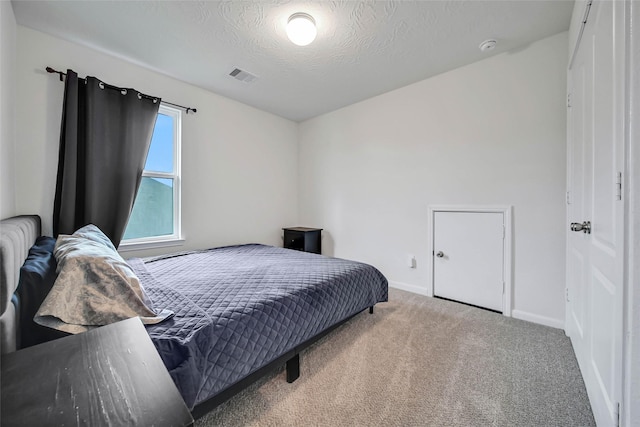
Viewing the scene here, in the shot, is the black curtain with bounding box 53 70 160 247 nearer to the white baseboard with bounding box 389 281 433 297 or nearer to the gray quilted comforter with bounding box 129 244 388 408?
the gray quilted comforter with bounding box 129 244 388 408

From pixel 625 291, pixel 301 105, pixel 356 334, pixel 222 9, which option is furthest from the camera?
pixel 301 105

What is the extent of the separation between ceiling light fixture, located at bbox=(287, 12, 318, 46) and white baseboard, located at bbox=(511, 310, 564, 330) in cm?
298

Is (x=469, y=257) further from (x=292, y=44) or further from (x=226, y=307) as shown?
(x=292, y=44)

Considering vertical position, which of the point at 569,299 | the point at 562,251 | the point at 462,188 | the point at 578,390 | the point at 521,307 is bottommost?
the point at 578,390

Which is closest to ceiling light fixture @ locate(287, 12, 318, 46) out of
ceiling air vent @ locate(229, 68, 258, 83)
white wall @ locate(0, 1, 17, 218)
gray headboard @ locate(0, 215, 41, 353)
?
ceiling air vent @ locate(229, 68, 258, 83)

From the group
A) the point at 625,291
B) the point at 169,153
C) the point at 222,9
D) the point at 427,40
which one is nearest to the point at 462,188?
the point at 427,40

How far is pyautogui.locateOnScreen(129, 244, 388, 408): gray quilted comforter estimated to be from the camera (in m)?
1.06

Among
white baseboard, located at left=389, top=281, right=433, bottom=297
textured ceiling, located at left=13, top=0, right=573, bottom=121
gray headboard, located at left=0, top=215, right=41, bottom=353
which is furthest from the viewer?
white baseboard, located at left=389, top=281, right=433, bottom=297

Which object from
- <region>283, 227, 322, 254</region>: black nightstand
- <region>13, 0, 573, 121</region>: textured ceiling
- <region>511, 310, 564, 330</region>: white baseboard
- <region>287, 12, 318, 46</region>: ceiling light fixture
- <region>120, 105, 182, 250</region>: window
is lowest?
<region>511, 310, 564, 330</region>: white baseboard

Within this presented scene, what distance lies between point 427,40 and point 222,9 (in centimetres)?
167

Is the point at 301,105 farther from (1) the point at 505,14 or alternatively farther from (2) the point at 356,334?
(2) the point at 356,334

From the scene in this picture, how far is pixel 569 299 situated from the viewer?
187 cm

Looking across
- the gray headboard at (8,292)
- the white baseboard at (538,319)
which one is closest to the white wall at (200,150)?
the gray headboard at (8,292)

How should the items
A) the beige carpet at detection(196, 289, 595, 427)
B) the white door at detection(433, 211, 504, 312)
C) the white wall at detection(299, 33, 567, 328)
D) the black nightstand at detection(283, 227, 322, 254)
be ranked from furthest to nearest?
the black nightstand at detection(283, 227, 322, 254)
the white door at detection(433, 211, 504, 312)
the white wall at detection(299, 33, 567, 328)
the beige carpet at detection(196, 289, 595, 427)
